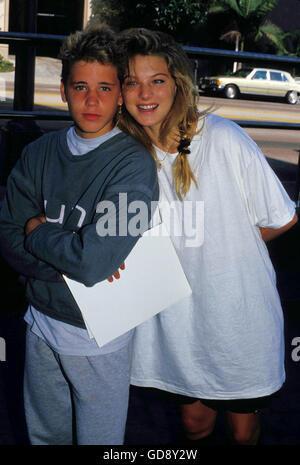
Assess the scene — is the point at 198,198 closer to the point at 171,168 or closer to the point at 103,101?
the point at 171,168

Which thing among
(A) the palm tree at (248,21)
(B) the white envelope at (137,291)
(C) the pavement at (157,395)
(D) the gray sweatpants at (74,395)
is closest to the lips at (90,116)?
(B) the white envelope at (137,291)

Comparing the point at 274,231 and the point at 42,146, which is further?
the point at 274,231

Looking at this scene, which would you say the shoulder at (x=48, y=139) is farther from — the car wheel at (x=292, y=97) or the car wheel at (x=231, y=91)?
the car wheel at (x=292, y=97)

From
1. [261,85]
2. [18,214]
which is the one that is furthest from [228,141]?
[261,85]

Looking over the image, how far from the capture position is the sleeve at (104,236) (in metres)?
1.57

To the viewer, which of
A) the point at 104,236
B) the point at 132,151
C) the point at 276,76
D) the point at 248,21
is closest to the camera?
the point at 104,236

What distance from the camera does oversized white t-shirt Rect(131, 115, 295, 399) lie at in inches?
72.7

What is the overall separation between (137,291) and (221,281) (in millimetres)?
296

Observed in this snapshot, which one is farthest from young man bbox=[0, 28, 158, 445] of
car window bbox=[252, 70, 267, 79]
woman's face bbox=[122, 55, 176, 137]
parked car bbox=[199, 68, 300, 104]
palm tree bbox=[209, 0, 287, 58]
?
palm tree bbox=[209, 0, 287, 58]

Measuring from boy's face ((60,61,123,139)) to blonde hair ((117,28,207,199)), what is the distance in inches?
4.6

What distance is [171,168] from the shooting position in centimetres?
186

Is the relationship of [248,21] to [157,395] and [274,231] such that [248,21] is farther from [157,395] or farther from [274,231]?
[157,395]

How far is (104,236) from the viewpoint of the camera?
158 cm
